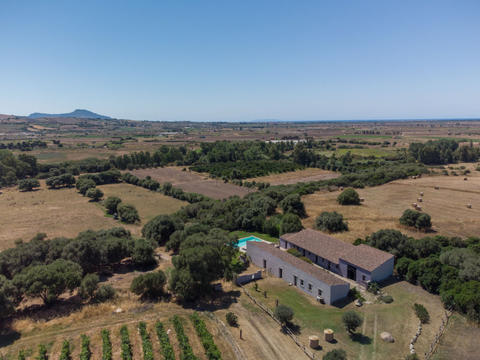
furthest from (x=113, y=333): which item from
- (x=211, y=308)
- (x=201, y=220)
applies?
(x=201, y=220)

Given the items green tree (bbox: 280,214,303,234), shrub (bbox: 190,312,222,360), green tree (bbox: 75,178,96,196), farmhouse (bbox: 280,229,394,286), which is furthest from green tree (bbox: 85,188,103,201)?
shrub (bbox: 190,312,222,360)

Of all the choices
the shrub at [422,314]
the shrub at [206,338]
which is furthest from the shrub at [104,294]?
the shrub at [422,314]

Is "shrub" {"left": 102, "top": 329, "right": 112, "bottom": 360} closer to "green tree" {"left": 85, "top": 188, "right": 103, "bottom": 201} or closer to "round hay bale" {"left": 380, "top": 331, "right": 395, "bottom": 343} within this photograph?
"round hay bale" {"left": 380, "top": 331, "right": 395, "bottom": 343}

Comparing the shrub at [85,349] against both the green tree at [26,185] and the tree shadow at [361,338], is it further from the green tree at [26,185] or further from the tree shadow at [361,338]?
the green tree at [26,185]

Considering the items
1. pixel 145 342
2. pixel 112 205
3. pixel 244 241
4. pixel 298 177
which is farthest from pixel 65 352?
pixel 298 177

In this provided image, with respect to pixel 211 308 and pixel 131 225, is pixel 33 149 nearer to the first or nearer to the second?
pixel 131 225

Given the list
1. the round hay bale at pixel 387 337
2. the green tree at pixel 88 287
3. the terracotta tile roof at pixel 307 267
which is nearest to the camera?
the round hay bale at pixel 387 337

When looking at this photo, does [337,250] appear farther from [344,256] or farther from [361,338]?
[361,338]
